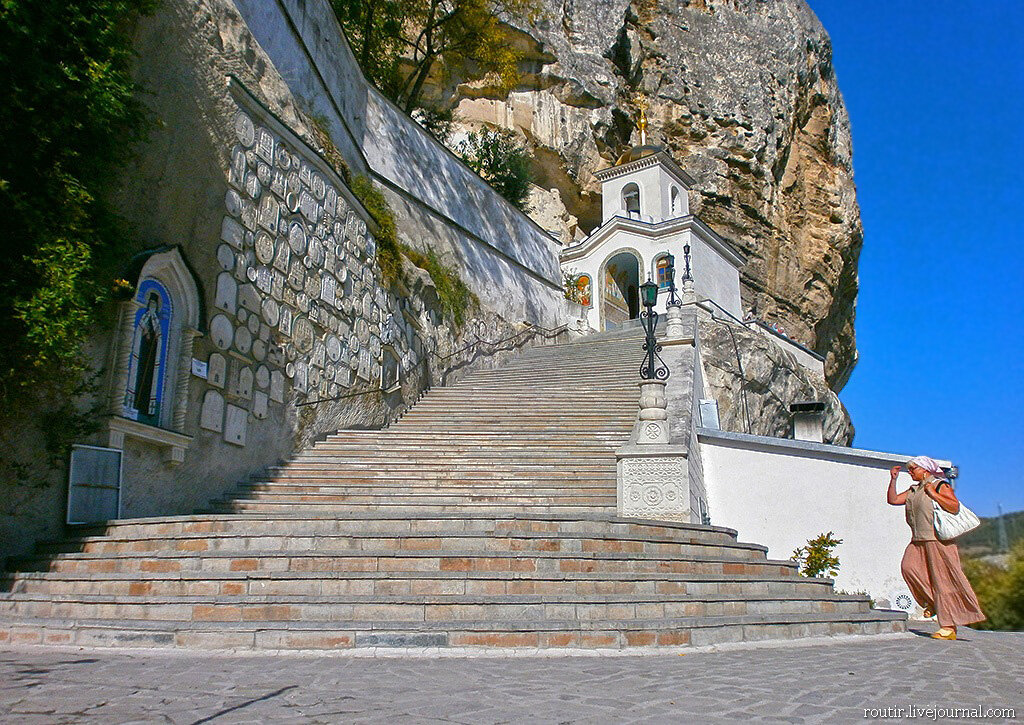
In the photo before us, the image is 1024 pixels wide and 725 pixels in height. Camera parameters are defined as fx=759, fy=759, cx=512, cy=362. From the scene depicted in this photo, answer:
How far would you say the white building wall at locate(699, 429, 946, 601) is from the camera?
10.3m

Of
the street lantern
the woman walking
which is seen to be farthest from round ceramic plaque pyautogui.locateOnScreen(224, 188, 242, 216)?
the woman walking

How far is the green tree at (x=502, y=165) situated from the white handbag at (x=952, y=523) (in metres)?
18.7

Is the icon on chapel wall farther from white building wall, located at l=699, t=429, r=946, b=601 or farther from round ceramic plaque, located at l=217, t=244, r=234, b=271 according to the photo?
round ceramic plaque, located at l=217, t=244, r=234, b=271

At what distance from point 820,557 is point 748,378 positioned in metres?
13.2

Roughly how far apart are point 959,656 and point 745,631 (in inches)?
53.4

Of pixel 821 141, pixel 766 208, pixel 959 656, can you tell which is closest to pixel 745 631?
pixel 959 656

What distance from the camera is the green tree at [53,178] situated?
5.66 m

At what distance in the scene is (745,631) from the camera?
5.45 metres

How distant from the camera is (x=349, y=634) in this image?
15.0ft

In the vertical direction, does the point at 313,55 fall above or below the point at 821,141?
below

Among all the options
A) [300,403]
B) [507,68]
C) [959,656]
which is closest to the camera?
[959,656]

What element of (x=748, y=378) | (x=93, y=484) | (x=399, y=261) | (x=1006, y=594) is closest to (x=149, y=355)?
(x=93, y=484)

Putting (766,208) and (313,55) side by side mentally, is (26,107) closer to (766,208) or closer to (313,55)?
(313,55)

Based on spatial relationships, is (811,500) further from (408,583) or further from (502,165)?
(502,165)
